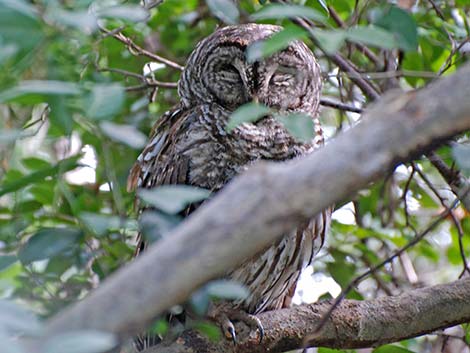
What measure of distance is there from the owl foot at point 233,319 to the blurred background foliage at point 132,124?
338 millimetres

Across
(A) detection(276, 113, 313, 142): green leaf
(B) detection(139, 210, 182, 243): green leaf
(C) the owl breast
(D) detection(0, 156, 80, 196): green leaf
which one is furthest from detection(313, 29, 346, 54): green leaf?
(C) the owl breast

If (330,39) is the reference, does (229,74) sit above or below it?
below

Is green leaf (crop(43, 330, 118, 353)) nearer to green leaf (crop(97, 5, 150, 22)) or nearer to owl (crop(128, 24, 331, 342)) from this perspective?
green leaf (crop(97, 5, 150, 22))

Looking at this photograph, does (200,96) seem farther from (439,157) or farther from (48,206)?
(439,157)

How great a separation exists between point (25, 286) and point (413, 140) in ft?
3.54

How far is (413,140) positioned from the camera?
1101 mm

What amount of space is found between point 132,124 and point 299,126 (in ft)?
7.10

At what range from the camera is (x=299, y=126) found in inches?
54.7

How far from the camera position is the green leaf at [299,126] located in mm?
1377

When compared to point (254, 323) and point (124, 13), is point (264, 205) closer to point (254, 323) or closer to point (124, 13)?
point (124, 13)

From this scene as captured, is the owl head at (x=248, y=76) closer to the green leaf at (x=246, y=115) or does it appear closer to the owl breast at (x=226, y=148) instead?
the owl breast at (x=226, y=148)

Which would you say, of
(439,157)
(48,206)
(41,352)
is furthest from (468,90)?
(48,206)

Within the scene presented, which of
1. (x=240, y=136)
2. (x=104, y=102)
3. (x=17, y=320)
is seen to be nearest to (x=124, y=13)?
(x=104, y=102)

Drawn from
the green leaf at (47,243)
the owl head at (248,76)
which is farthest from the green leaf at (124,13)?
the owl head at (248,76)
